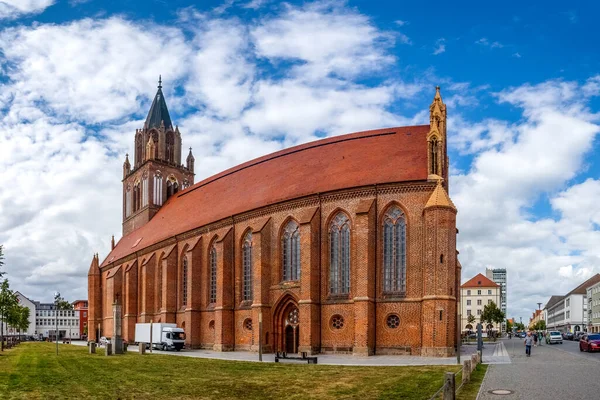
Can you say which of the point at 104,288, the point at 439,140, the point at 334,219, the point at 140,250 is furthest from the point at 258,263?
the point at 104,288

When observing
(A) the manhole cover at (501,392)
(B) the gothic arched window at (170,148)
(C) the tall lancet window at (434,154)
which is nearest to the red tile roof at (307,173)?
(C) the tall lancet window at (434,154)

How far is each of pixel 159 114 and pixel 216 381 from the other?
53.5 meters

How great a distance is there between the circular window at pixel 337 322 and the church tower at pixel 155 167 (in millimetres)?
36349

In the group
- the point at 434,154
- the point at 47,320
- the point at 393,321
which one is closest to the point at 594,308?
the point at 434,154

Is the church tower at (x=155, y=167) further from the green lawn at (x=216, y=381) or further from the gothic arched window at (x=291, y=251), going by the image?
the green lawn at (x=216, y=381)

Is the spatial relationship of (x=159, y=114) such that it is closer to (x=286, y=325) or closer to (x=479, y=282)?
(x=286, y=325)

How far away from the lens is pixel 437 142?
37.2m

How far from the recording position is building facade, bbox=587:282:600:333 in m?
112

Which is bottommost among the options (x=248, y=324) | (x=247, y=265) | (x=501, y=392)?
(x=248, y=324)

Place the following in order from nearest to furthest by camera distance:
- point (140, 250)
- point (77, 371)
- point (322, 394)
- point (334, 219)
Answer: point (322, 394)
point (77, 371)
point (334, 219)
point (140, 250)

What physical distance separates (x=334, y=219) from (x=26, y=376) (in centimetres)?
2045

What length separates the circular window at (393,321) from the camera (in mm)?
35987

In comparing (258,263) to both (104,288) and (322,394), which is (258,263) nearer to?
(322,394)

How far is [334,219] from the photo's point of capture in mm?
39594
